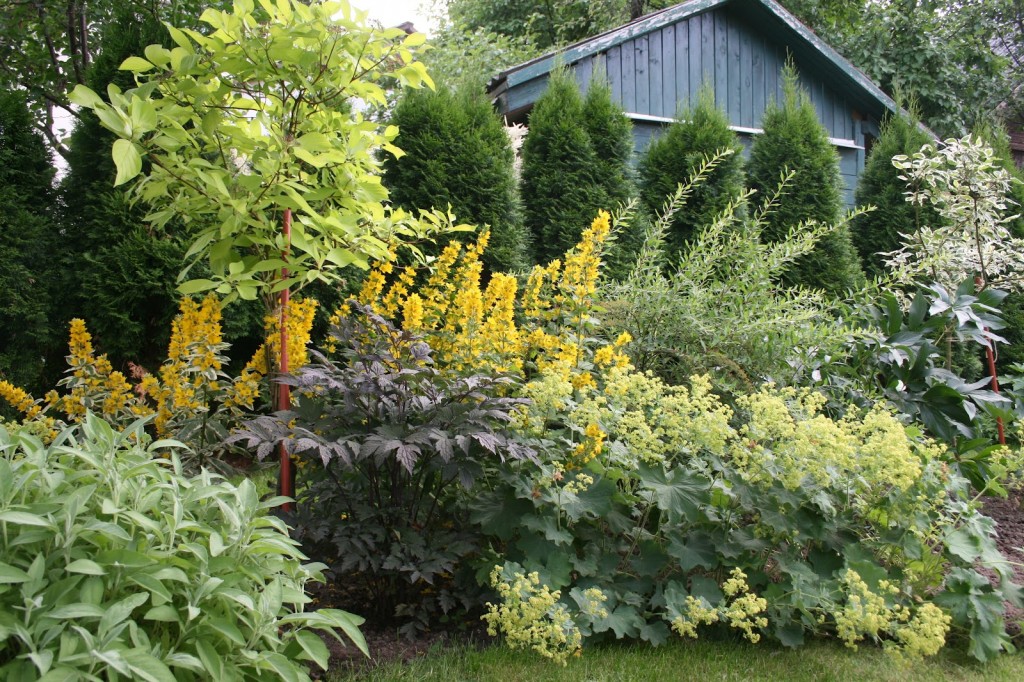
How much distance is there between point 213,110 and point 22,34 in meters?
5.96

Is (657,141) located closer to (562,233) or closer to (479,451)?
(562,233)

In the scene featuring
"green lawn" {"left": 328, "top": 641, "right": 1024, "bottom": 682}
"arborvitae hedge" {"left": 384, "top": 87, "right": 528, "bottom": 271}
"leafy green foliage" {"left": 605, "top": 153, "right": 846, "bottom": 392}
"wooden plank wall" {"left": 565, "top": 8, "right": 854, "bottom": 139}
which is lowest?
"green lawn" {"left": 328, "top": 641, "right": 1024, "bottom": 682}

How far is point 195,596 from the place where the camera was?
5.31 ft

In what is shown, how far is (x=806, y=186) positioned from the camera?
7008mm

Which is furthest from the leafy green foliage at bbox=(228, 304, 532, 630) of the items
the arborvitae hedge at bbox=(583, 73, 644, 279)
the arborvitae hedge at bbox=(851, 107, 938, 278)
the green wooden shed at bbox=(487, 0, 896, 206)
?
the arborvitae hedge at bbox=(851, 107, 938, 278)

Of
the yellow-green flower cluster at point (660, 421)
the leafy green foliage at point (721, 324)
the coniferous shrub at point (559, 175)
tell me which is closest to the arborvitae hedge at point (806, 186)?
the coniferous shrub at point (559, 175)

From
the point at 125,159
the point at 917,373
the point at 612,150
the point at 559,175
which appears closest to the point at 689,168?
the point at 612,150

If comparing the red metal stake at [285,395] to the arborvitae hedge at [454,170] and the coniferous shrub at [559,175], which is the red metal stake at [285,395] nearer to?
the arborvitae hedge at [454,170]

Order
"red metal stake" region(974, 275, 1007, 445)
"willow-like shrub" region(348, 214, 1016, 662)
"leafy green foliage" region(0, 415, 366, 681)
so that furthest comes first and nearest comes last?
"red metal stake" region(974, 275, 1007, 445) → "willow-like shrub" region(348, 214, 1016, 662) → "leafy green foliage" region(0, 415, 366, 681)

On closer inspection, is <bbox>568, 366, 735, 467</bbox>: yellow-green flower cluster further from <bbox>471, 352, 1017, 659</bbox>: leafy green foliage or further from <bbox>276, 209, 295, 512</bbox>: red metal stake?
<bbox>276, 209, 295, 512</bbox>: red metal stake

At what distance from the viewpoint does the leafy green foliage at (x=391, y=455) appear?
7.69 feet

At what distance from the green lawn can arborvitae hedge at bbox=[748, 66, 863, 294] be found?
4.64m

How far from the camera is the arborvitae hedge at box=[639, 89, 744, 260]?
6453 millimetres

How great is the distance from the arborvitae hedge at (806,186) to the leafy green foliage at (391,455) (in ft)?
16.4
